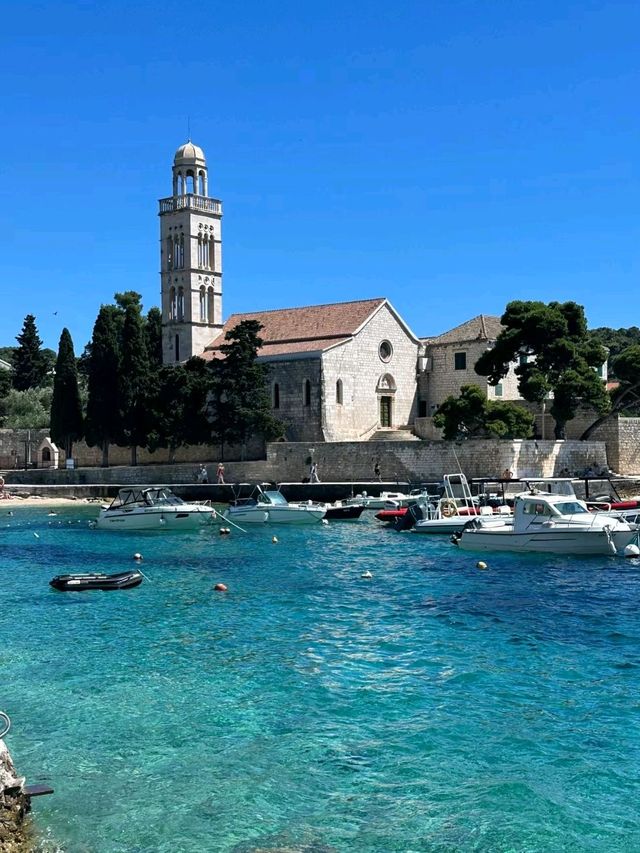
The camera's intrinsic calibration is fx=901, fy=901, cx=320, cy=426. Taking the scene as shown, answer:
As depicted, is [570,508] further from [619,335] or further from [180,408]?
[619,335]

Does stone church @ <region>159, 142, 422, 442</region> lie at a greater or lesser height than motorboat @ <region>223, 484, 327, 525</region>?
greater

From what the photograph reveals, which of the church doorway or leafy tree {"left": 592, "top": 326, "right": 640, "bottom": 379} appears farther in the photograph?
leafy tree {"left": 592, "top": 326, "right": 640, "bottom": 379}

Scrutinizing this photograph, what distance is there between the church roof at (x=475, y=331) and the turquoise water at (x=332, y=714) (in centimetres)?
3238

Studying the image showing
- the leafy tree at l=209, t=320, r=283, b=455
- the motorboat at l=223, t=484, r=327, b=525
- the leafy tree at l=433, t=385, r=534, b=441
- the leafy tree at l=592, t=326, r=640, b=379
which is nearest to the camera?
the motorboat at l=223, t=484, r=327, b=525

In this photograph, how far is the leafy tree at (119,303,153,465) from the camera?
52.7 metres

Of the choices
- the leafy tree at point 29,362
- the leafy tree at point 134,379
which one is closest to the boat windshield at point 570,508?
the leafy tree at point 134,379

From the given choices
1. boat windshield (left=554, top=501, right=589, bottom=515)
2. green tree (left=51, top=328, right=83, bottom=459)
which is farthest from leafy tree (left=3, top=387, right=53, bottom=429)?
boat windshield (left=554, top=501, right=589, bottom=515)

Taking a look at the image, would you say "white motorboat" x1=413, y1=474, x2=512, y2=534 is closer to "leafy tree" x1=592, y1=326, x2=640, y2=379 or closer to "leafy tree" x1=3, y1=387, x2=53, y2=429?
"leafy tree" x1=3, y1=387, x2=53, y2=429

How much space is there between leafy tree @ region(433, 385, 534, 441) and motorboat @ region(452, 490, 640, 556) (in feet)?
55.1

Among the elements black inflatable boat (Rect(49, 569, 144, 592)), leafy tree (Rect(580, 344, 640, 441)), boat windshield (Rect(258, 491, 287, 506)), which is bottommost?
black inflatable boat (Rect(49, 569, 144, 592))

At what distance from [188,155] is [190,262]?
6881 millimetres

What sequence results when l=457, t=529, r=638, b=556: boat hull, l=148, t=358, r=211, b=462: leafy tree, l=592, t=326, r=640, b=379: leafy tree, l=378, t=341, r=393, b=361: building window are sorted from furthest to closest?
l=592, t=326, r=640, b=379: leafy tree, l=378, t=341, r=393, b=361: building window, l=148, t=358, r=211, b=462: leafy tree, l=457, t=529, r=638, b=556: boat hull

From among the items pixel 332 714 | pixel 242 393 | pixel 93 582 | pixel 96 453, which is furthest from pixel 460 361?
pixel 332 714

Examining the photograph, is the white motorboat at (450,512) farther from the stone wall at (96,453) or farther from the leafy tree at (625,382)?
the stone wall at (96,453)
